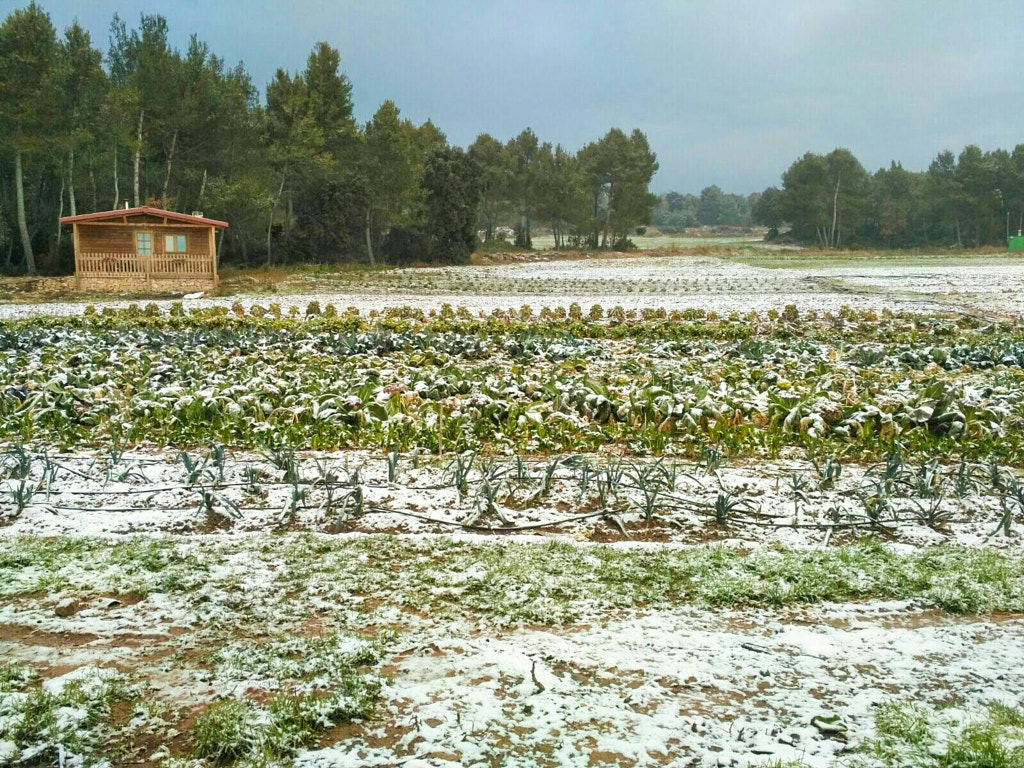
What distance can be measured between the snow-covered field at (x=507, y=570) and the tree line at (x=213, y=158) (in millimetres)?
34863

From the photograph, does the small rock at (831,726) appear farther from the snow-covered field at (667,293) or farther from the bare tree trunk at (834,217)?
the bare tree trunk at (834,217)

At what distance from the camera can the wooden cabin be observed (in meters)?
27.9

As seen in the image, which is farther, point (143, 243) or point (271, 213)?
point (271, 213)

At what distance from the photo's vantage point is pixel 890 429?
6.09 meters

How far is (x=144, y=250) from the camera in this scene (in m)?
29.5

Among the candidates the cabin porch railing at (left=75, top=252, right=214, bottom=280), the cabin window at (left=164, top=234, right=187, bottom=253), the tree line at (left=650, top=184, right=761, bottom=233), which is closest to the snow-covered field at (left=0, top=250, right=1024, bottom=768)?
the cabin porch railing at (left=75, top=252, right=214, bottom=280)

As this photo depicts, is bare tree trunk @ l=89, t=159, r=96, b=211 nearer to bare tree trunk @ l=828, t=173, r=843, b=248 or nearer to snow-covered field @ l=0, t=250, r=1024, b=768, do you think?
snow-covered field @ l=0, t=250, r=1024, b=768

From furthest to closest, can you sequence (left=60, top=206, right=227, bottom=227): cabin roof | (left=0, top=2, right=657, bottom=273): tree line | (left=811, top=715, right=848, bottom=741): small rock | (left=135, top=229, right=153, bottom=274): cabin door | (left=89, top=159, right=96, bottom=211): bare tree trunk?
(left=89, top=159, right=96, bottom=211): bare tree trunk, (left=0, top=2, right=657, bottom=273): tree line, (left=135, top=229, right=153, bottom=274): cabin door, (left=60, top=206, right=227, bottom=227): cabin roof, (left=811, top=715, right=848, bottom=741): small rock

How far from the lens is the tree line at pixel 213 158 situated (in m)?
36.8

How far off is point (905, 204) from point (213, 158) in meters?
67.9

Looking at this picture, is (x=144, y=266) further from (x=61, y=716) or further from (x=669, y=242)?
(x=669, y=242)

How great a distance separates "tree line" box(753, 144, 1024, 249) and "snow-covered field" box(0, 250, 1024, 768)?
8426 centimetres

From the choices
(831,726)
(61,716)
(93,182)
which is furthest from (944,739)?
(93,182)

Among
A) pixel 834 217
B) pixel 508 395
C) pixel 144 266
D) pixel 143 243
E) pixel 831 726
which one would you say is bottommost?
pixel 831 726
